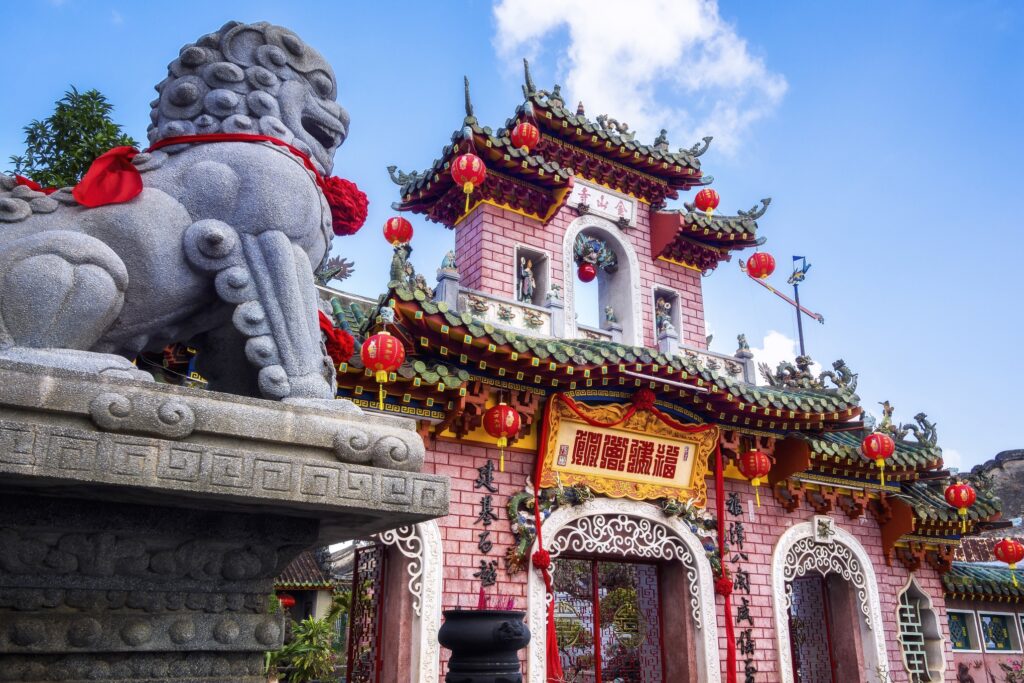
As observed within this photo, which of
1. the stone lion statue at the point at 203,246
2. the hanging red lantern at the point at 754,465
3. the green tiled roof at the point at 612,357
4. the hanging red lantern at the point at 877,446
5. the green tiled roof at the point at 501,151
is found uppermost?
the green tiled roof at the point at 501,151

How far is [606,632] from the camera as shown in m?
10.4

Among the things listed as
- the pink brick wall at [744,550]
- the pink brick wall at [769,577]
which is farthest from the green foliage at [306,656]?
the pink brick wall at [769,577]

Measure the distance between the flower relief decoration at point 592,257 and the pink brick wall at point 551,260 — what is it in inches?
15.4

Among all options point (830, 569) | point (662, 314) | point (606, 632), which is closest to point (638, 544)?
point (606, 632)

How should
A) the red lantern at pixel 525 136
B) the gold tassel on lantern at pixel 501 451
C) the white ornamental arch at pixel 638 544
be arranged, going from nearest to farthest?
the gold tassel on lantern at pixel 501 451
the white ornamental arch at pixel 638 544
the red lantern at pixel 525 136

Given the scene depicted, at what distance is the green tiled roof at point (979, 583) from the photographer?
510 inches

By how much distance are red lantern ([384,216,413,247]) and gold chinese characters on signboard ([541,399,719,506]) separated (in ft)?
10.4

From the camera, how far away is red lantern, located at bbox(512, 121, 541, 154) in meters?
10.4

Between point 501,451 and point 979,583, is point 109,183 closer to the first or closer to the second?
point 501,451

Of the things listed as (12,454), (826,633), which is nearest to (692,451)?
(826,633)

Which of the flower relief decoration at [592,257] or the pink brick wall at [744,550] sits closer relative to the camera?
the pink brick wall at [744,550]

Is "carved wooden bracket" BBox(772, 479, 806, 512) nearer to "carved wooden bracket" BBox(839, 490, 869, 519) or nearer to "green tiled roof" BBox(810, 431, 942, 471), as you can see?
"green tiled roof" BBox(810, 431, 942, 471)

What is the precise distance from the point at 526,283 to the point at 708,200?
3412 mm

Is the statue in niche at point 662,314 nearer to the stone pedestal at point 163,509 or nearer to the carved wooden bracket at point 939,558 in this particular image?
the carved wooden bracket at point 939,558
